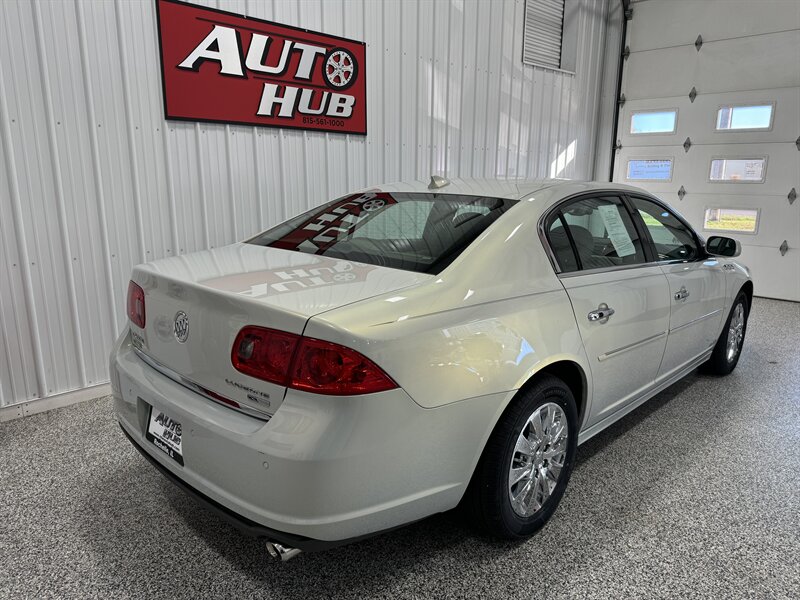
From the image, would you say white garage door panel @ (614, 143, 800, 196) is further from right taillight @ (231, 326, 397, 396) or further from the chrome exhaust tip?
the chrome exhaust tip

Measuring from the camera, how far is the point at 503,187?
7.51 ft

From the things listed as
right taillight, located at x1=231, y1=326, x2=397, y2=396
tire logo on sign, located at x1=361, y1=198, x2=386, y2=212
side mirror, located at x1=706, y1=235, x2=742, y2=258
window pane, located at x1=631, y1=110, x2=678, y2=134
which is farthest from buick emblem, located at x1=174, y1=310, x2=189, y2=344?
window pane, located at x1=631, y1=110, x2=678, y2=134

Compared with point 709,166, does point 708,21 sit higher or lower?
higher

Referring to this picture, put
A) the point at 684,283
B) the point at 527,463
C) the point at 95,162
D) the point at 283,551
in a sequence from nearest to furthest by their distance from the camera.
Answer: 1. the point at 283,551
2. the point at 527,463
3. the point at 684,283
4. the point at 95,162

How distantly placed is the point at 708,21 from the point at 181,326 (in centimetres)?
786

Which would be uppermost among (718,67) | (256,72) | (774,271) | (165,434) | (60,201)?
(718,67)

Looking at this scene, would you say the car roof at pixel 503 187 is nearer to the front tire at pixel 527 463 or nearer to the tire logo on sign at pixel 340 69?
the front tire at pixel 527 463

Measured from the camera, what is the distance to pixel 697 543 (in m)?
2.01

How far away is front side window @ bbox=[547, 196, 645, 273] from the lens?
213 centimetres

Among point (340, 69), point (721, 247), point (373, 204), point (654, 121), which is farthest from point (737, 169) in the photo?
point (373, 204)

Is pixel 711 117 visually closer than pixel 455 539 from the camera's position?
No

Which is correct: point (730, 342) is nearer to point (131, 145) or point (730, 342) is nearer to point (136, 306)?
point (136, 306)

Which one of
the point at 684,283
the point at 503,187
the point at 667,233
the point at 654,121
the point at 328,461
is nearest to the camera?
the point at 328,461

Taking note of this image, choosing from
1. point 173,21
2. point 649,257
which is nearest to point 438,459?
point 649,257
